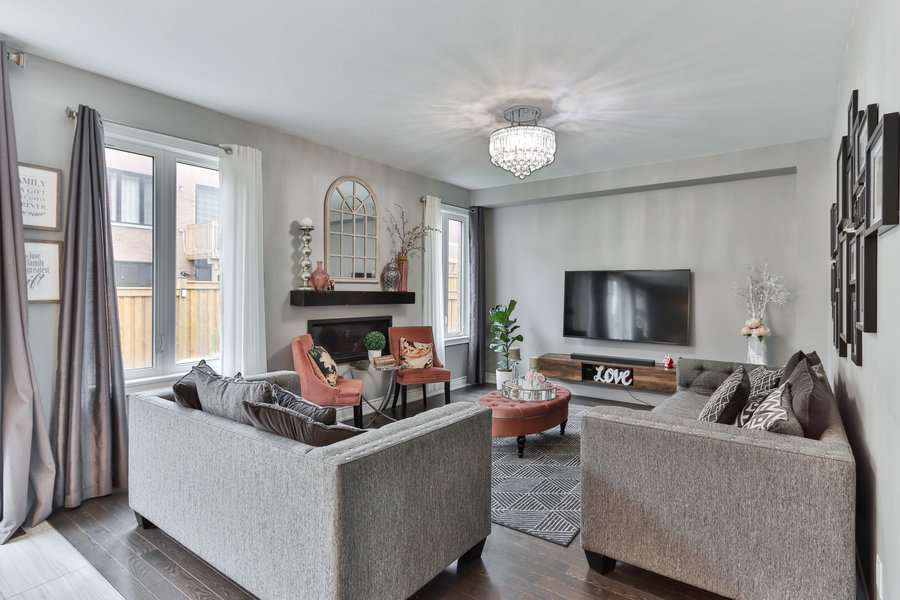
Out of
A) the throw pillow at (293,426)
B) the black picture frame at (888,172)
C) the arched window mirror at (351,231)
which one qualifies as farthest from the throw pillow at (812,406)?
the arched window mirror at (351,231)

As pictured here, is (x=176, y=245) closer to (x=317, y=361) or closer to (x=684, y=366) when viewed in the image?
(x=317, y=361)

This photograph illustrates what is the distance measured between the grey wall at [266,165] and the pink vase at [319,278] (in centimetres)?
16

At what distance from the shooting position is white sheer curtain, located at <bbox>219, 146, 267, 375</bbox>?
12.5 feet

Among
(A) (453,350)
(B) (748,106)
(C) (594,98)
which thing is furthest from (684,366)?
(A) (453,350)

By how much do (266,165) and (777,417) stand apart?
3932 mm

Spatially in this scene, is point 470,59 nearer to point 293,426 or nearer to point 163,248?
point 293,426

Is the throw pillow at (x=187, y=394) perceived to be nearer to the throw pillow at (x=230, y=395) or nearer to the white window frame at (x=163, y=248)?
the throw pillow at (x=230, y=395)

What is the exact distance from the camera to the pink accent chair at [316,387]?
3.99 metres

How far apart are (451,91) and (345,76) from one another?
0.71 metres

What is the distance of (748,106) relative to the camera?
3.61m

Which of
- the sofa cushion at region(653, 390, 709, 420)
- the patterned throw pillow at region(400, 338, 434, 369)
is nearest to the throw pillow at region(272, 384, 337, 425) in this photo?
the sofa cushion at region(653, 390, 709, 420)

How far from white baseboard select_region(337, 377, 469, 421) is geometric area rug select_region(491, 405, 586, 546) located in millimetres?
1551

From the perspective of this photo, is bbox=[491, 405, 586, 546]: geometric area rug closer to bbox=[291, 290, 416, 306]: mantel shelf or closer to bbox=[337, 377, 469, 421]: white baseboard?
bbox=[337, 377, 469, 421]: white baseboard

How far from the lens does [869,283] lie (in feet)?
5.85
